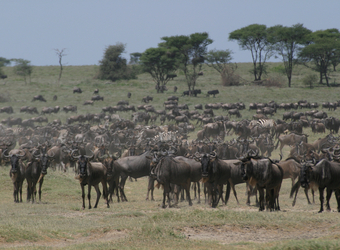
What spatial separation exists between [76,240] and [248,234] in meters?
4.71

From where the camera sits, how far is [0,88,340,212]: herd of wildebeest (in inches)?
582

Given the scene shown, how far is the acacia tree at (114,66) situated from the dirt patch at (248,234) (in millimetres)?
85945

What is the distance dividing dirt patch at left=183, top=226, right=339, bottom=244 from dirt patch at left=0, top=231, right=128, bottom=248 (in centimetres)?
191

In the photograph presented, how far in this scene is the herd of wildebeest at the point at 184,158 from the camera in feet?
48.5

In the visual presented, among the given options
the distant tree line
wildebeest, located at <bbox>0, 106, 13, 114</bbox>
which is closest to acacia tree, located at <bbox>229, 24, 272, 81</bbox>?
the distant tree line

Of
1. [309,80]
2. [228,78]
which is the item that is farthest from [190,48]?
[309,80]

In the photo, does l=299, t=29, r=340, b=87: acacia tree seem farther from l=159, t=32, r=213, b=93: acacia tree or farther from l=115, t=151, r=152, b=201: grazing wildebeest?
l=115, t=151, r=152, b=201: grazing wildebeest

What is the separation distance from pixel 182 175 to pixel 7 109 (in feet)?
164

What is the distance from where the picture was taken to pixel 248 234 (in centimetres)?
1134

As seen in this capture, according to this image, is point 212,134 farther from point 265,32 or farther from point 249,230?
point 265,32

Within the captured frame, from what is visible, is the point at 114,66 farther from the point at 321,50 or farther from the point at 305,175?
the point at 305,175

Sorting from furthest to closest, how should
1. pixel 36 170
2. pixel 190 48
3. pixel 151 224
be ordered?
pixel 190 48, pixel 36 170, pixel 151 224

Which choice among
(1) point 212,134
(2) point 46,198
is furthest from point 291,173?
(1) point 212,134

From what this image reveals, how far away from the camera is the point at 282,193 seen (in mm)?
20734
